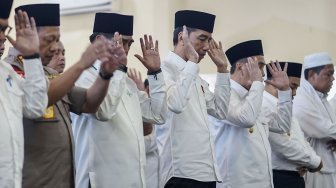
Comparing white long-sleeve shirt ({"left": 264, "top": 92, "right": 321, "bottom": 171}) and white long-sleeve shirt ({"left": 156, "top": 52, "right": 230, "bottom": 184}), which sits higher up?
white long-sleeve shirt ({"left": 156, "top": 52, "right": 230, "bottom": 184})

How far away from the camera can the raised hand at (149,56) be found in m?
3.59

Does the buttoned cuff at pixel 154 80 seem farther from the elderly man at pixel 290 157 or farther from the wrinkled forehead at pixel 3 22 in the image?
the elderly man at pixel 290 157

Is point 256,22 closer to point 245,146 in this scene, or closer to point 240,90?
point 240,90

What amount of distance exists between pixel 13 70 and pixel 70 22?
4839 mm

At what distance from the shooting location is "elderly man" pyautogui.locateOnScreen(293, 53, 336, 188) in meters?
5.21

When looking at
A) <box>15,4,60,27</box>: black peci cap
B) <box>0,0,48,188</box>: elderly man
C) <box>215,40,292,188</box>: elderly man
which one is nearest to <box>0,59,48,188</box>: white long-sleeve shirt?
<box>0,0,48,188</box>: elderly man

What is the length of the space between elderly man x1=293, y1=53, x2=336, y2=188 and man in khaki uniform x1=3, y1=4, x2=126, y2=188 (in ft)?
8.66

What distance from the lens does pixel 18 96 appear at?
8.41ft

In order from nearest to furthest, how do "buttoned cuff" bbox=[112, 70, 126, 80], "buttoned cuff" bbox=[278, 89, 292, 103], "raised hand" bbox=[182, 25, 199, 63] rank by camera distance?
"buttoned cuff" bbox=[112, 70, 126, 80]
"raised hand" bbox=[182, 25, 199, 63]
"buttoned cuff" bbox=[278, 89, 292, 103]

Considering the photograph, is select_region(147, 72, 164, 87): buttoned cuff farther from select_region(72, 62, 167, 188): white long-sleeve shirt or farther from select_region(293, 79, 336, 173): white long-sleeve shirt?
select_region(293, 79, 336, 173): white long-sleeve shirt

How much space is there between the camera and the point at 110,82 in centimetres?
325

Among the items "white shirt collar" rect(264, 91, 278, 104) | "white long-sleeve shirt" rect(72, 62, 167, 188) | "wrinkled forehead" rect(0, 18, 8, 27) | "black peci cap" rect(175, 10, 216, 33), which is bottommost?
"white shirt collar" rect(264, 91, 278, 104)

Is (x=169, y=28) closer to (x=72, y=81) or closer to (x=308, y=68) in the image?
(x=308, y=68)

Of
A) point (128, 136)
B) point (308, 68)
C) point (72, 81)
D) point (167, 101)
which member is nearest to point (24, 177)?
point (72, 81)
